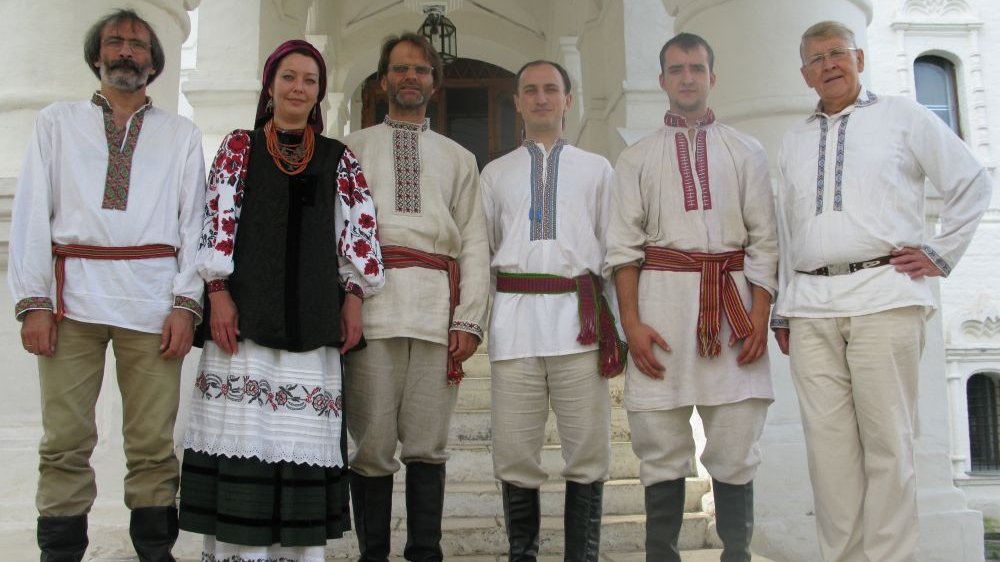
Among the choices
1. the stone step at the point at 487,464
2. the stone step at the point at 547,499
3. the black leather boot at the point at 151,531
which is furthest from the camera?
the stone step at the point at 487,464

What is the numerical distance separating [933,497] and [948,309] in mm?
11797

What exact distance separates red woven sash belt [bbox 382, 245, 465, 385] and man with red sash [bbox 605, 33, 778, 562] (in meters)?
0.53

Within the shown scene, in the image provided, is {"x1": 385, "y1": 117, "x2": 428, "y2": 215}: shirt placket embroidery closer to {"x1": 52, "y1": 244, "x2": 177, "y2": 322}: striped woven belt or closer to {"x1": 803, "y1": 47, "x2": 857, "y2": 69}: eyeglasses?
{"x1": 52, "y1": 244, "x2": 177, "y2": 322}: striped woven belt

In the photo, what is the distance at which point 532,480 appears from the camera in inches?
114

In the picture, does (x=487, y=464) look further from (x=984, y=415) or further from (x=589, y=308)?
(x=984, y=415)

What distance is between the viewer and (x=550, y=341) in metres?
2.89

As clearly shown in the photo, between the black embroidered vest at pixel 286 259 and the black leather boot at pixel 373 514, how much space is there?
505mm

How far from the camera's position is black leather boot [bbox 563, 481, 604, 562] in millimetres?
2863

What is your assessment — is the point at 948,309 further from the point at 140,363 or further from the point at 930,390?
the point at 140,363

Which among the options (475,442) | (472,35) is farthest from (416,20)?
(475,442)

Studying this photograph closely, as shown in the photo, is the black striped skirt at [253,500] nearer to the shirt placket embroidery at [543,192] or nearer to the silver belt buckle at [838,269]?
the shirt placket embroidery at [543,192]

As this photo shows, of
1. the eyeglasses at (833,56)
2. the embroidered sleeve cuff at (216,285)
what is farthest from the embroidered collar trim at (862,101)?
the embroidered sleeve cuff at (216,285)

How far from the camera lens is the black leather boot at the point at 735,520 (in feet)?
8.97

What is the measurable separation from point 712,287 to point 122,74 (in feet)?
6.54
